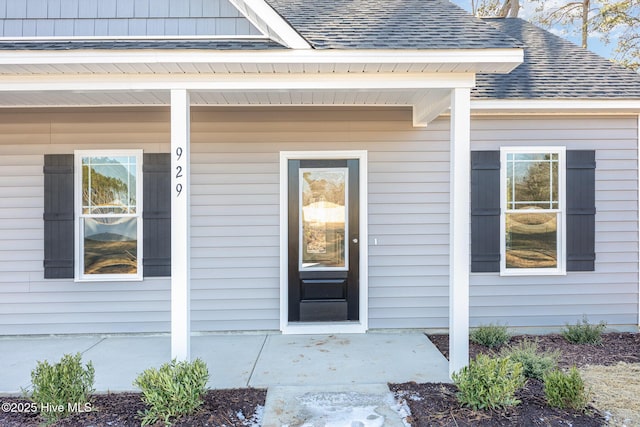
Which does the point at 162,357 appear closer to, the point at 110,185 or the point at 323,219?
the point at 110,185

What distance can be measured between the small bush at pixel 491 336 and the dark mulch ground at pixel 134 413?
2426 millimetres

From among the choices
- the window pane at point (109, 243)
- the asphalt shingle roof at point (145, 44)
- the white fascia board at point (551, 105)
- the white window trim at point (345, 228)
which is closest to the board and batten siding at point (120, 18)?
the asphalt shingle roof at point (145, 44)

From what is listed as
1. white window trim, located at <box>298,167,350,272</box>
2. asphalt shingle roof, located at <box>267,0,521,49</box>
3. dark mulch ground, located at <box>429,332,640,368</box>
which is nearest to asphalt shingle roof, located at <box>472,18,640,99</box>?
asphalt shingle roof, located at <box>267,0,521,49</box>

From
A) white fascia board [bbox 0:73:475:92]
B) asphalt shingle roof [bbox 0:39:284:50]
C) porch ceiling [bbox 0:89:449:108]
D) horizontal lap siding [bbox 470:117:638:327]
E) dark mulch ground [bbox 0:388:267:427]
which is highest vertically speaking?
asphalt shingle roof [bbox 0:39:284:50]

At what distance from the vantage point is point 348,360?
12.9 feet

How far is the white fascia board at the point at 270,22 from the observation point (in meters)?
3.24

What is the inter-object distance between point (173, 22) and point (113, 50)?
26.0 inches

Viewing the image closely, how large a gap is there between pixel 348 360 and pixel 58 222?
11.7 ft

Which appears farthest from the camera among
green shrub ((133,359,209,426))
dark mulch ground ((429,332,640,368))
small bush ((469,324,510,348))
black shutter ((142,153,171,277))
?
black shutter ((142,153,171,277))

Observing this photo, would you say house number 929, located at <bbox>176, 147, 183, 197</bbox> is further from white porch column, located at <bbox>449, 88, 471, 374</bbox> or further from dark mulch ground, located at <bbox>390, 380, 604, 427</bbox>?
dark mulch ground, located at <bbox>390, 380, 604, 427</bbox>

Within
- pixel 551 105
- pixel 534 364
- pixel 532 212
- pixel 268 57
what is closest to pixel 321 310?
pixel 534 364

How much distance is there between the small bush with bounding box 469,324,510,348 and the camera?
4.32 metres

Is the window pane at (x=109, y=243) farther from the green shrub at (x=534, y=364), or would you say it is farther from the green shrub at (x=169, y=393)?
the green shrub at (x=534, y=364)

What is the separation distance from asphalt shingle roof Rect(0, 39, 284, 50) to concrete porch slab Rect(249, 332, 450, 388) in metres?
2.78
